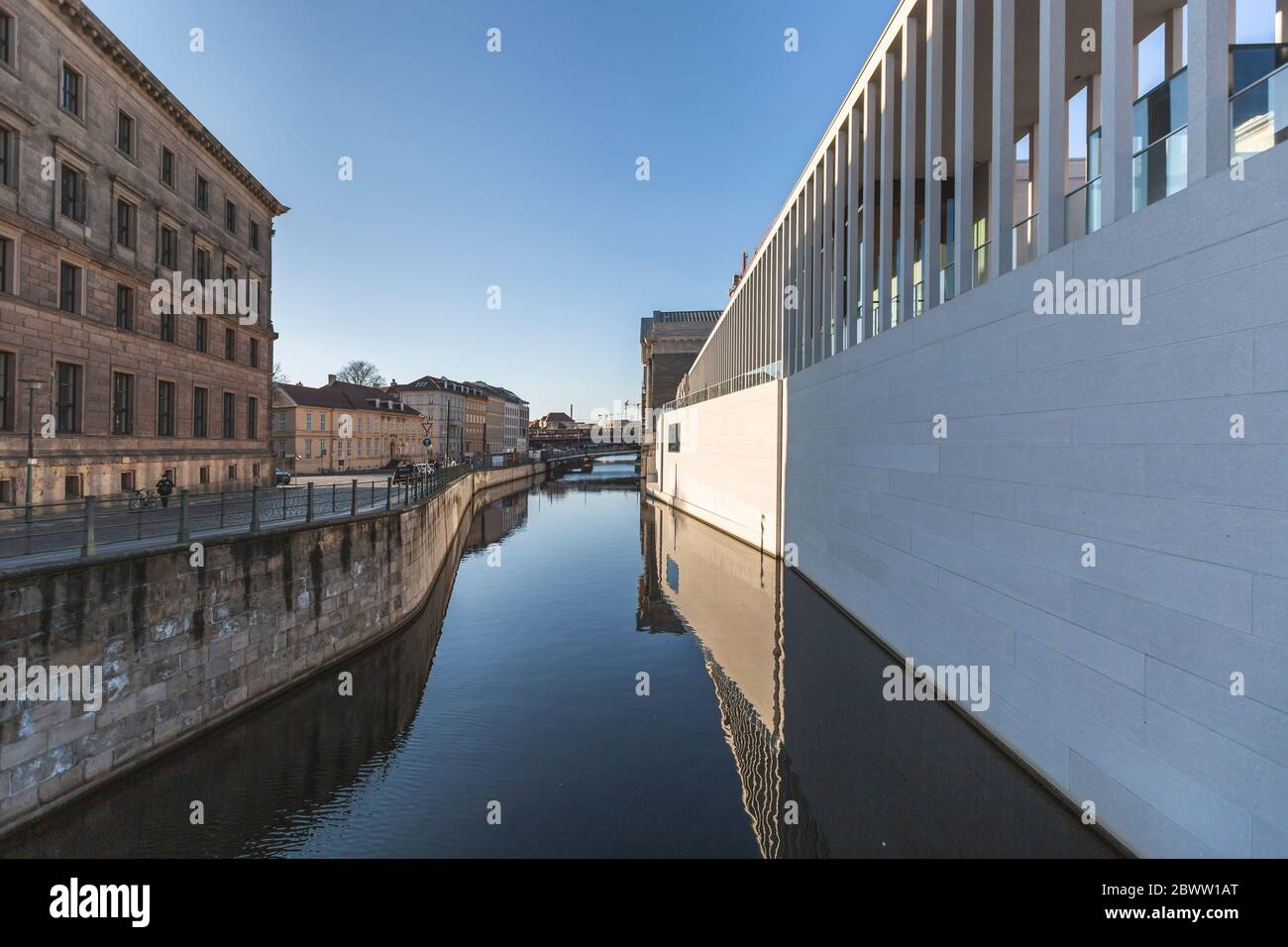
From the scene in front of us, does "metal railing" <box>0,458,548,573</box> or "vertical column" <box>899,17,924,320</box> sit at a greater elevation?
"vertical column" <box>899,17,924,320</box>

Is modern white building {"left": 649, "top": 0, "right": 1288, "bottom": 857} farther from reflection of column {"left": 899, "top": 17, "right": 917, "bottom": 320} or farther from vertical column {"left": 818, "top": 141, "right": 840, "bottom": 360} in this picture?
vertical column {"left": 818, "top": 141, "right": 840, "bottom": 360}

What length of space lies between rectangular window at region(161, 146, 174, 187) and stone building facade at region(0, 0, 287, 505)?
0.06 m

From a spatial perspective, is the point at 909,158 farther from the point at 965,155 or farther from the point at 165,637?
the point at 165,637

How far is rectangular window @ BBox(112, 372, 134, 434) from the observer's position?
63.3 ft

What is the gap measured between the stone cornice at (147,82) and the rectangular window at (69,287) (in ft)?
20.7

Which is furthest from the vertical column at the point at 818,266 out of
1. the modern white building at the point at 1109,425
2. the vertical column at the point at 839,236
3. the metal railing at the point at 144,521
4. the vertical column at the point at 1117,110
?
the metal railing at the point at 144,521

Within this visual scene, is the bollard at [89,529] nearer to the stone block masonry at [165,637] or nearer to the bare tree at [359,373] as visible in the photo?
the stone block masonry at [165,637]

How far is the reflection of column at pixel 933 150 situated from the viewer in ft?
41.0

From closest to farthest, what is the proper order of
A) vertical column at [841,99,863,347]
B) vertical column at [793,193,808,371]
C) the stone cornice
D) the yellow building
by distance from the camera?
the stone cornice < vertical column at [841,99,863,347] < vertical column at [793,193,808,371] < the yellow building

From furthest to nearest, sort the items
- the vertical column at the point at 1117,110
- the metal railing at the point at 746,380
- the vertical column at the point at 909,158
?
the metal railing at the point at 746,380 → the vertical column at the point at 909,158 → the vertical column at the point at 1117,110

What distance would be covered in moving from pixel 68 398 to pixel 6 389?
201cm

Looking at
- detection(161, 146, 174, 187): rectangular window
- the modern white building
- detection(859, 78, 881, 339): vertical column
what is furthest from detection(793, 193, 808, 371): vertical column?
detection(161, 146, 174, 187): rectangular window

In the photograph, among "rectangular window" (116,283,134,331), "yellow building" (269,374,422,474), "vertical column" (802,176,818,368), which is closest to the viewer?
"rectangular window" (116,283,134,331)
